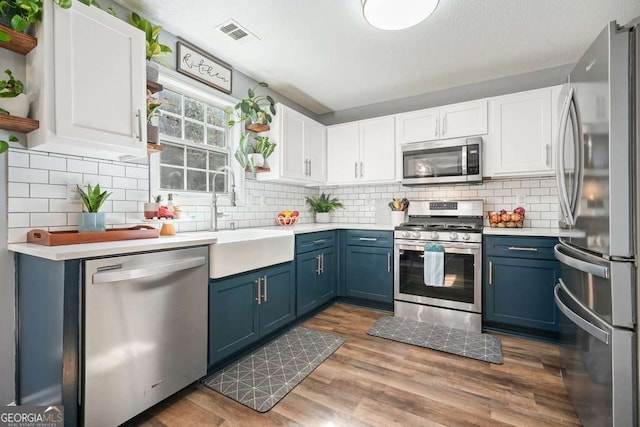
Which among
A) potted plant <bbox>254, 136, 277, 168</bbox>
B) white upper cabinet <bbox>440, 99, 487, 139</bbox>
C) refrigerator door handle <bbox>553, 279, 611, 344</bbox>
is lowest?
refrigerator door handle <bbox>553, 279, 611, 344</bbox>

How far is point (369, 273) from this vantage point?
327 cm

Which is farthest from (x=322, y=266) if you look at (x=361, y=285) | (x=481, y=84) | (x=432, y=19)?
(x=481, y=84)

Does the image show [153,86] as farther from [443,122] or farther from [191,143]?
[443,122]

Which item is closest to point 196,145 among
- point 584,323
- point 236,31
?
point 236,31

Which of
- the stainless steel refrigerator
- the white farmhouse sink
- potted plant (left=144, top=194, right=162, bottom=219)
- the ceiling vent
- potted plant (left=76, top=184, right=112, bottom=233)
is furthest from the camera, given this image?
the ceiling vent

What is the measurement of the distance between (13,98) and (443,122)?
3357 millimetres

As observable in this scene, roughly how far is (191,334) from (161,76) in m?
1.95

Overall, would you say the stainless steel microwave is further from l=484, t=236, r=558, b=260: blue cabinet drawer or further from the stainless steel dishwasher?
the stainless steel dishwasher

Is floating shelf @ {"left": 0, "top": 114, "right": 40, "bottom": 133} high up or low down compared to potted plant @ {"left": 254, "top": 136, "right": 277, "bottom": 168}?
down

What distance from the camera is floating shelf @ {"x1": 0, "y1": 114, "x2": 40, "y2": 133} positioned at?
53.6 inches

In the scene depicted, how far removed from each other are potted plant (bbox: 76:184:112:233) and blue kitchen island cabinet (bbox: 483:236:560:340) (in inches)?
118

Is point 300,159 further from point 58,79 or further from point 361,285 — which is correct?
point 58,79

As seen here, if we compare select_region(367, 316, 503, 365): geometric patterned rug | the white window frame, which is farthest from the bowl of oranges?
select_region(367, 316, 503, 365): geometric patterned rug

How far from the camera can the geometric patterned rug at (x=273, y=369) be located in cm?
175
